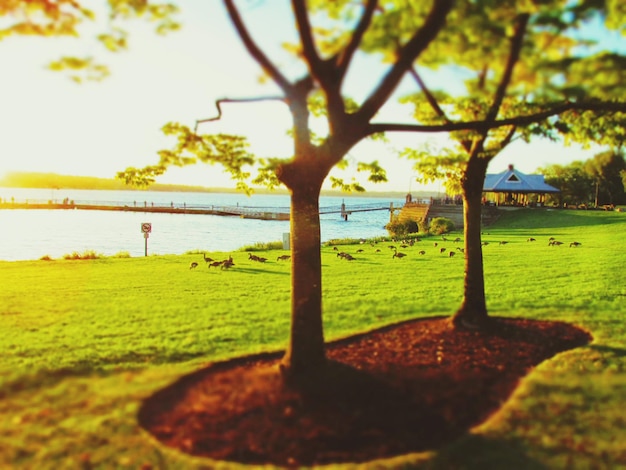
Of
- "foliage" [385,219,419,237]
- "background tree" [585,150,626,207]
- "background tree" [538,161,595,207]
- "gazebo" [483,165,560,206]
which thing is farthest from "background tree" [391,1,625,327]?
"background tree" [585,150,626,207]

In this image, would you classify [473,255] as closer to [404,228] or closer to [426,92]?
[426,92]

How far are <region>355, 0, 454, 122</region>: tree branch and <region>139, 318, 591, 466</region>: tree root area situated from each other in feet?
12.1

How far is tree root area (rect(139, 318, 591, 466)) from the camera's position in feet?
17.7

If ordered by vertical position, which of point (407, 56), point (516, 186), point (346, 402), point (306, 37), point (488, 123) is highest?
point (516, 186)

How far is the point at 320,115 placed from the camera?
916 centimetres

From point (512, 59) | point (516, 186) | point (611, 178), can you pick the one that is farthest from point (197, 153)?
point (611, 178)

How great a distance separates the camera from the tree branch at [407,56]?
612 cm

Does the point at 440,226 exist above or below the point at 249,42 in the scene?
below

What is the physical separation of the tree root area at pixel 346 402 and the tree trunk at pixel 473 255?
87 cm

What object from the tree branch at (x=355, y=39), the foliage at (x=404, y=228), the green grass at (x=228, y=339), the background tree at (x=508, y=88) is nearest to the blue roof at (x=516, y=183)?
the foliage at (x=404, y=228)

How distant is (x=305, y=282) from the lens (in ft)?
23.0

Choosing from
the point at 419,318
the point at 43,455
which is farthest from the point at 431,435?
the point at 419,318

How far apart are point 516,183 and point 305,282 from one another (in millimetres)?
65397

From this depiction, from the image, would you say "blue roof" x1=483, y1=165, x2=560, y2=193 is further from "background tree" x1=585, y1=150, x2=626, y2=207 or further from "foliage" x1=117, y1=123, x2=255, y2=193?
"foliage" x1=117, y1=123, x2=255, y2=193
